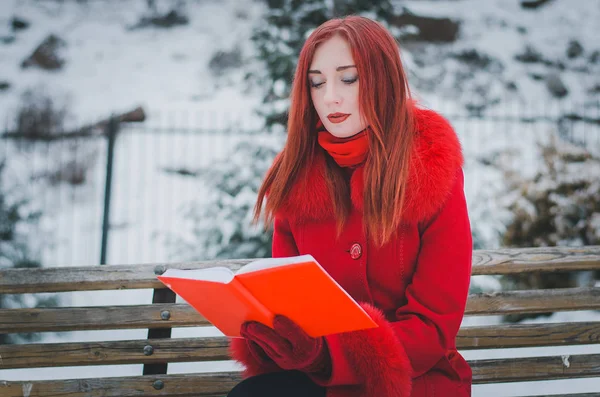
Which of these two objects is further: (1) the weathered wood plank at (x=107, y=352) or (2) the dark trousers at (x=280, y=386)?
(1) the weathered wood plank at (x=107, y=352)

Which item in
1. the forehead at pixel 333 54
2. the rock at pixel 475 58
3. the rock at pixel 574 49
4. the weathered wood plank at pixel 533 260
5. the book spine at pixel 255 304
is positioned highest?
the forehead at pixel 333 54

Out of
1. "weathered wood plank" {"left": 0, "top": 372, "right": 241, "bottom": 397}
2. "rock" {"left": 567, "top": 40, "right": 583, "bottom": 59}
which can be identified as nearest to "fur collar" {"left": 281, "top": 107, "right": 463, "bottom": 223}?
"weathered wood plank" {"left": 0, "top": 372, "right": 241, "bottom": 397}

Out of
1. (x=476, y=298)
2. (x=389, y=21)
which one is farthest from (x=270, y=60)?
(x=476, y=298)

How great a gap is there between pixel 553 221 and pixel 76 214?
4.68 m

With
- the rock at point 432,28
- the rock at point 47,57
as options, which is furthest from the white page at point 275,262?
the rock at point 432,28

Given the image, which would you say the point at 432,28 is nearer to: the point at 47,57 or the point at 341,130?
the point at 47,57

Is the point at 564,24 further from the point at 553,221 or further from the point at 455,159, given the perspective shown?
the point at 455,159

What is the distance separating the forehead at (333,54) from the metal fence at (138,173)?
159 inches

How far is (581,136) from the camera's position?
26.8 ft

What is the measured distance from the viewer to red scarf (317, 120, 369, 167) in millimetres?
2029

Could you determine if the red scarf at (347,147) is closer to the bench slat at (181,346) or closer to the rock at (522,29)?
A: the bench slat at (181,346)

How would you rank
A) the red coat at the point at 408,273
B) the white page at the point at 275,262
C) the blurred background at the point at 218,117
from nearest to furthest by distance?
the white page at the point at 275,262 < the red coat at the point at 408,273 < the blurred background at the point at 218,117

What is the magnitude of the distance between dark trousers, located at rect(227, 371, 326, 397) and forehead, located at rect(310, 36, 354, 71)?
2.91 feet

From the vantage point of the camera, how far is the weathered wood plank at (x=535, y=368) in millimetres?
2740
